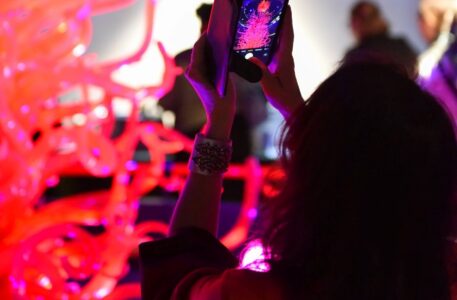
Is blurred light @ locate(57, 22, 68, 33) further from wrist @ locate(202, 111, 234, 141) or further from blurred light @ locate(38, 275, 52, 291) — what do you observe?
wrist @ locate(202, 111, 234, 141)

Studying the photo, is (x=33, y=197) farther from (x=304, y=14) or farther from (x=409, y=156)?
(x=304, y=14)

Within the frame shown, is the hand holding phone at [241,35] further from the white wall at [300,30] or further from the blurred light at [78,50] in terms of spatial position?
the white wall at [300,30]

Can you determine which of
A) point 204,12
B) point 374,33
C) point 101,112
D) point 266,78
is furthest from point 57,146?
point 374,33

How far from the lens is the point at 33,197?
176 centimetres

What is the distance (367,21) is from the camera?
2.93m

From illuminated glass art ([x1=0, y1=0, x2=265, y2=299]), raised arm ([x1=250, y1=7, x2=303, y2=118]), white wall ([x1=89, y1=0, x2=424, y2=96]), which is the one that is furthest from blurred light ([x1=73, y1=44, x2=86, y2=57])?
white wall ([x1=89, y1=0, x2=424, y2=96])

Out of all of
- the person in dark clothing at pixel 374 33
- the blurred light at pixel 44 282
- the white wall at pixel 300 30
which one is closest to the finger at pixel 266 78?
the blurred light at pixel 44 282

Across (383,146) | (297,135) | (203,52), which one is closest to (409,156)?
(383,146)

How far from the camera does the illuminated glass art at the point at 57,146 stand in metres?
1.66

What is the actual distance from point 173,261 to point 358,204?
23 cm

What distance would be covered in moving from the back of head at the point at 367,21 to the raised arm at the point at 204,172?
2.06 meters

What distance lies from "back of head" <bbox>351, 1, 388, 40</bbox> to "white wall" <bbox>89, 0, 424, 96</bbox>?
661mm

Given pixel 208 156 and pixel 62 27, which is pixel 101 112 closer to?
pixel 62 27

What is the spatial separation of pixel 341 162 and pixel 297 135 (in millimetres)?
67
